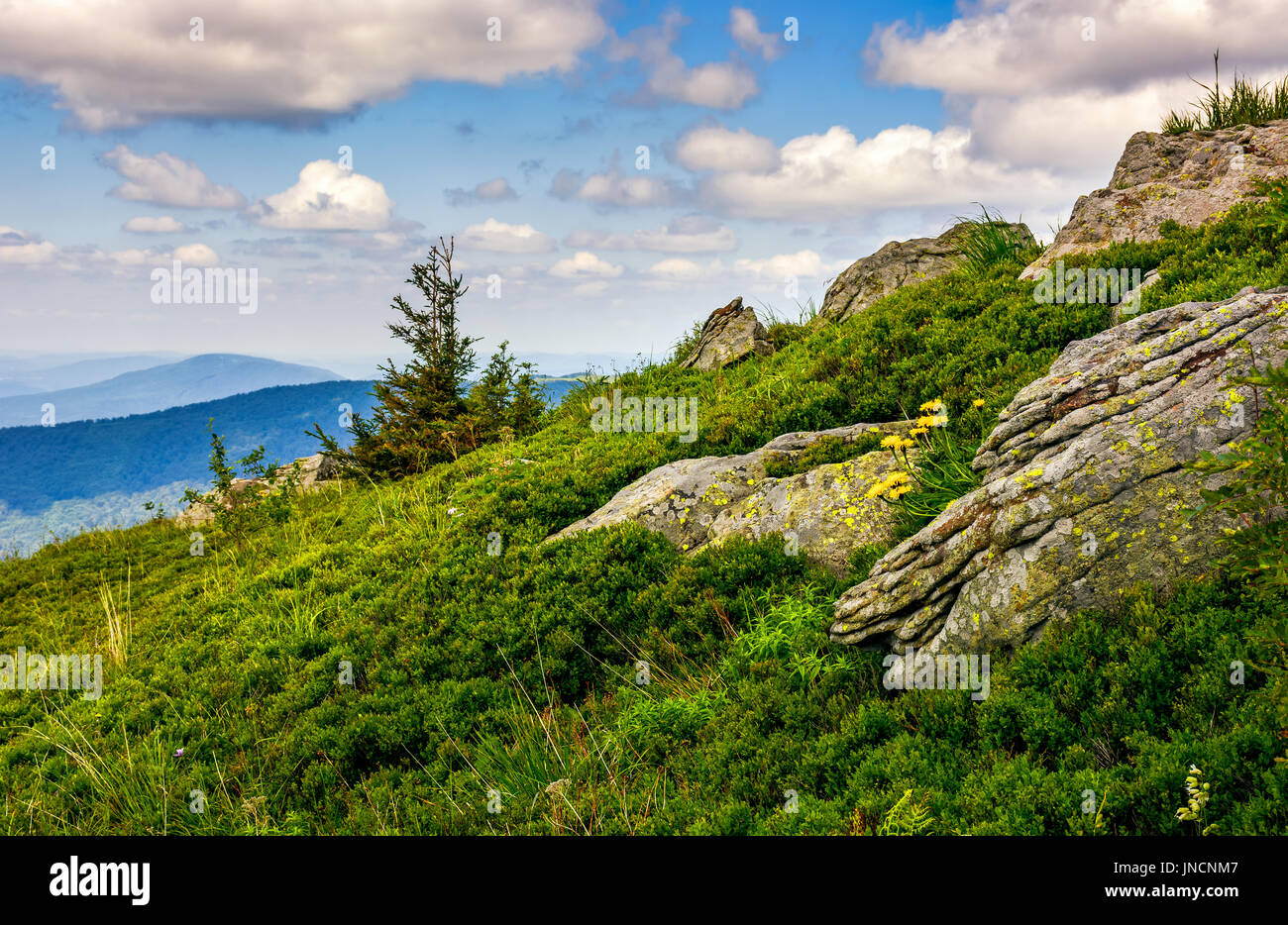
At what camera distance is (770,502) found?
8.19 metres

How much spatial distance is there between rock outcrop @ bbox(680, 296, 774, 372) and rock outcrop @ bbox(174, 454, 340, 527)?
9127 mm

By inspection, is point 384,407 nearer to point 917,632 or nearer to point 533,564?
point 533,564

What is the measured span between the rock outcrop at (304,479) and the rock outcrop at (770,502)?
11.0 meters

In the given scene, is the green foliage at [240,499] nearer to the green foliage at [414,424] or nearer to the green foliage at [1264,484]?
the green foliage at [414,424]

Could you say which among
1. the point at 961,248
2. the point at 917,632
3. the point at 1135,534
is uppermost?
the point at 961,248

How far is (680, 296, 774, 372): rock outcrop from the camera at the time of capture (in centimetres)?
1585

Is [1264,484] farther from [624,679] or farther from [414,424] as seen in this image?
[414,424]

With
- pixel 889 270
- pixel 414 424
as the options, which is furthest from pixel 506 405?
pixel 889 270

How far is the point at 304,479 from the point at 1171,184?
64.3 feet

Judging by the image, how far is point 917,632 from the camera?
5.48 metres

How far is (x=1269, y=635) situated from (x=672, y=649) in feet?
14.5

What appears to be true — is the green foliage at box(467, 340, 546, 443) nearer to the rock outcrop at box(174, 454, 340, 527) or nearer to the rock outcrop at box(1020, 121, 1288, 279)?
the rock outcrop at box(174, 454, 340, 527)

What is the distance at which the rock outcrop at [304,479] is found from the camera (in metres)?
17.5
